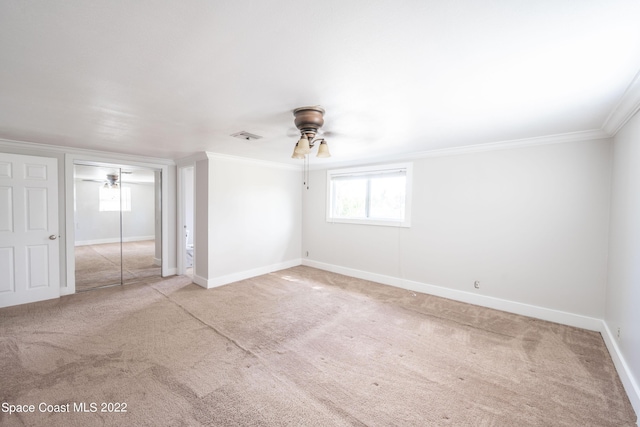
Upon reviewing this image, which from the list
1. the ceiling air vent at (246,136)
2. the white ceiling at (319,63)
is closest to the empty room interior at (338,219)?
the white ceiling at (319,63)

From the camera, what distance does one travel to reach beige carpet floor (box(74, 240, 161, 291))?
14.9 feet

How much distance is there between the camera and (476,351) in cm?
257

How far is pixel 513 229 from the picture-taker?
3455 millimetres

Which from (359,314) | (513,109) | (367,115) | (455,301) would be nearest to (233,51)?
(367,115)

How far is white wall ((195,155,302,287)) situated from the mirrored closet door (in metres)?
1.43

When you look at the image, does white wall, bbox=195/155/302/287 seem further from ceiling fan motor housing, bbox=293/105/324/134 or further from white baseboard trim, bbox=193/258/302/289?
ceiling fan motor housing, bbox=293/105/324/134

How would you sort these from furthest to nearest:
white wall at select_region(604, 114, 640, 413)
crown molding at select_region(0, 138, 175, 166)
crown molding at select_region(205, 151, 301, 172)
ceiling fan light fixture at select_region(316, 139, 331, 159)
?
crown molding at select_region(205, 151, 301, 172)
crown molding at select_region(0, 138, 175, 166)
ceiling fan light fixture at select_region(316, 139, 331, 159)
white wall at select_region(604, 114, 640, 413)

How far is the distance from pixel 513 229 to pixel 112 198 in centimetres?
651

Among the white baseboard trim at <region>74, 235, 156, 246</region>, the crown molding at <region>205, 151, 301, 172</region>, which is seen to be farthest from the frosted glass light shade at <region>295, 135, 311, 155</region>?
the white baseboard trim at <region>74, 235, 156, 246</region>

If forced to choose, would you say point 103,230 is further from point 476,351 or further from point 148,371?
point 476,351

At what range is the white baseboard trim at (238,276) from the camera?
434cm

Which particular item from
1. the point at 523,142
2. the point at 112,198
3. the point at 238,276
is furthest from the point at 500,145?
the point at 112,198

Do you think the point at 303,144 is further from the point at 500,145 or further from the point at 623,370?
the point at 623,370

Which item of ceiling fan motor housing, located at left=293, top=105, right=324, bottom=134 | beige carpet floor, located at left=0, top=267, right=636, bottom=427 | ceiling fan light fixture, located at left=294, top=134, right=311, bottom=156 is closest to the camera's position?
beige carpet floor, located at left=0, top=267, right=636, bottom=427
